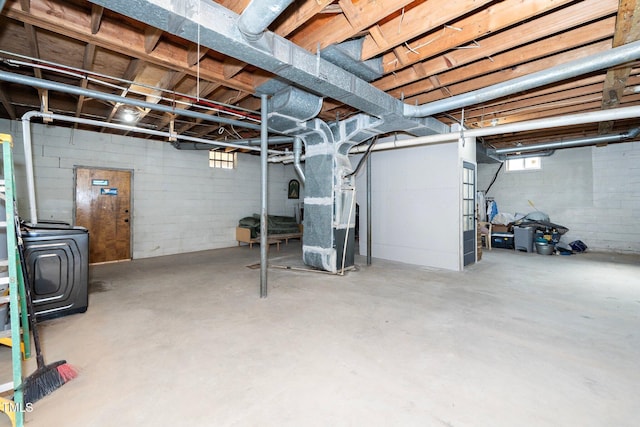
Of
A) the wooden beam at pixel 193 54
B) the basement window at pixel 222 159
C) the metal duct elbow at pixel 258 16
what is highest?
the wooden beam at pixel 193 54

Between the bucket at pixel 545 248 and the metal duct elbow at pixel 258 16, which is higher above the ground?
the metal duct elbow at pixel 258 16

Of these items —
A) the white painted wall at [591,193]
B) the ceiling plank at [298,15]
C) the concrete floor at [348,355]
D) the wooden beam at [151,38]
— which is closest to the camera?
the concrete floor at [348,355]

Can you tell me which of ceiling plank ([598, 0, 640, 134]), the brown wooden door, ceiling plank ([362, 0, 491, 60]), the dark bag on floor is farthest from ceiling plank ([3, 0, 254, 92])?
the dark bag on floor

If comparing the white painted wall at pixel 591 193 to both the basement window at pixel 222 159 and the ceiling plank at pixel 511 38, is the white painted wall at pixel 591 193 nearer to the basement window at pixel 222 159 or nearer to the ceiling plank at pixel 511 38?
the ceiling plank at pixel 511 38

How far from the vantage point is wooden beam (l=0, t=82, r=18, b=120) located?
11.6ft

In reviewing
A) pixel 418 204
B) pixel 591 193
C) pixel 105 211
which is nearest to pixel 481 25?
pixel 418 204

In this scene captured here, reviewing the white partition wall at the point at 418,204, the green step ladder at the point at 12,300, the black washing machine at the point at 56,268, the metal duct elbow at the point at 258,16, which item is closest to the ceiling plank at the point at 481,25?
the metal duct elbow at the point at 258,16

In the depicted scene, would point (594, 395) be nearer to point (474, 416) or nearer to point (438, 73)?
point (474, 416)

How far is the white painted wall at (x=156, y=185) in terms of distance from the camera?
16.0 feet

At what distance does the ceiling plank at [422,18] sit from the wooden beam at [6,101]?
4.57 metres

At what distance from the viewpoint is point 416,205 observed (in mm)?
5391

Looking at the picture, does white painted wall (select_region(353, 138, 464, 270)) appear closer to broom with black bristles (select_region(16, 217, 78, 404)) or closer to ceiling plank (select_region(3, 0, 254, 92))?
ceiling plank (select_region(3, 0, 254, 92))

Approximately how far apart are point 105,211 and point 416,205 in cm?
601

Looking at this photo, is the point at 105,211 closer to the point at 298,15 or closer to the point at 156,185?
the point at 156,185
